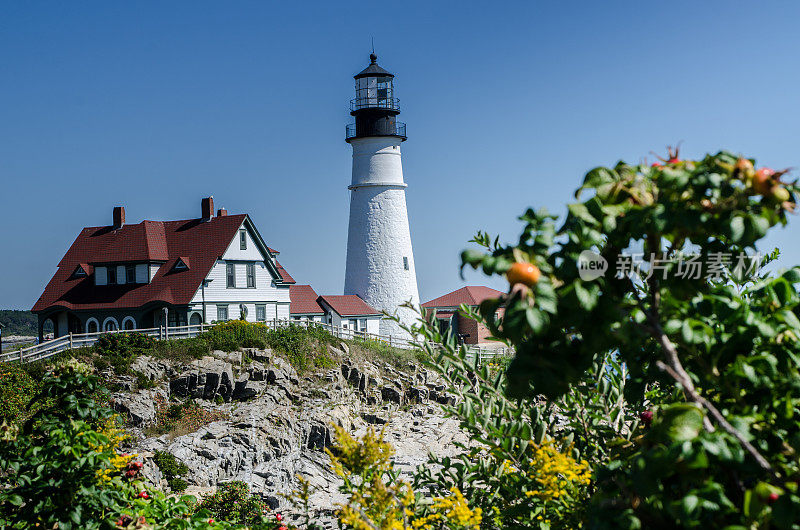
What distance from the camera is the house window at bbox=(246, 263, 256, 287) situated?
3575 centimetres

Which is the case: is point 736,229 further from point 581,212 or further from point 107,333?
point 107,333

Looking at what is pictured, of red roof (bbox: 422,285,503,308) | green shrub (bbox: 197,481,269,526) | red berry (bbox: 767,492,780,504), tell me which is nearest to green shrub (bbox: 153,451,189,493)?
green shrub (bbox: 197,481,269,526)

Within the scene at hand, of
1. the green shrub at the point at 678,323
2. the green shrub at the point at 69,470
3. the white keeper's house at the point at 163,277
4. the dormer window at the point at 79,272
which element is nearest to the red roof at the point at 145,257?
the white keeper's house at the point at 163,277

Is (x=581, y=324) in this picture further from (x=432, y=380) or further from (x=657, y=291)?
(x=432, y=380)

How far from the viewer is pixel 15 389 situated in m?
20.4

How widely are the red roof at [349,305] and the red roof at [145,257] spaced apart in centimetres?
814

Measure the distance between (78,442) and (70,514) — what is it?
62cm

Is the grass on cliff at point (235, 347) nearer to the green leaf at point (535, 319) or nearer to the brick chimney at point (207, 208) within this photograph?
the brick chimney at point (207, 208)

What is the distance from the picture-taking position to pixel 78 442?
243 inches

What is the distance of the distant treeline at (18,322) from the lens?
76875mm

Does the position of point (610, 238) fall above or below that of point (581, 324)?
above

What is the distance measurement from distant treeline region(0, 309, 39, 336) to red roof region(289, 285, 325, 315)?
152 ft

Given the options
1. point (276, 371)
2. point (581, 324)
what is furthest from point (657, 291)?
point (276, 371)

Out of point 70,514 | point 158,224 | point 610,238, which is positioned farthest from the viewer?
point 158,224
